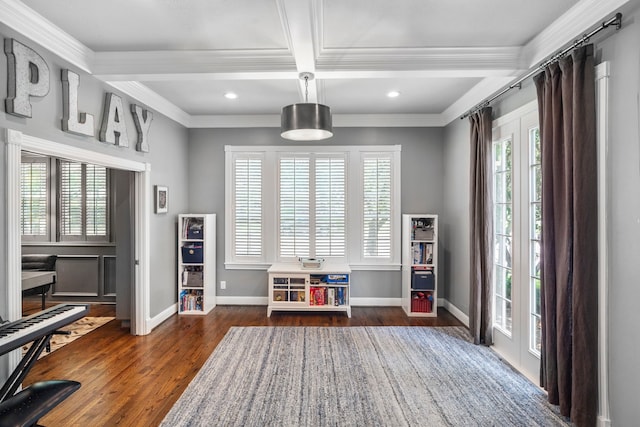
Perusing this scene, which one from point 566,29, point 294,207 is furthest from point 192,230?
point 566,29

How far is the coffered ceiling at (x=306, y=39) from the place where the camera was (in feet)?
7.38

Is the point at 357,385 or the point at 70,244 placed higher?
the point at 70,244

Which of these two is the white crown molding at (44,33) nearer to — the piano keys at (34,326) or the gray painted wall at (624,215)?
the piano keys at (34,326)

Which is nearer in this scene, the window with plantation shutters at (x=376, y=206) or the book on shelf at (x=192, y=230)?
the book on shelf at (x=192, y=230)

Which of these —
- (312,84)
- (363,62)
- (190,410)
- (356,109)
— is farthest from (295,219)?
(190,410)

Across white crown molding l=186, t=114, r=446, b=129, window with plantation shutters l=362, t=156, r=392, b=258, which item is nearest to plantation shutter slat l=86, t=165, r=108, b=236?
white crown molding l=186, t=114, r=446, b=129

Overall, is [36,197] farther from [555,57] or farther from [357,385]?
[555,57]

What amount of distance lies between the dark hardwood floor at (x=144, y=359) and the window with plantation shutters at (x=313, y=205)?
0.84 metres

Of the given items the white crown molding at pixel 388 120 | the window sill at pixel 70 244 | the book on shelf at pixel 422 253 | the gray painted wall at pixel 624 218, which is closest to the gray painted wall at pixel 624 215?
the gray painted wall at pixel 624 218

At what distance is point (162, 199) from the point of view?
425 centimetres

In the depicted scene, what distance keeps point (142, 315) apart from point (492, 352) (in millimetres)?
3836

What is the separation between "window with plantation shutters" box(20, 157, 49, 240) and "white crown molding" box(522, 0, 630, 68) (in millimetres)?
6498

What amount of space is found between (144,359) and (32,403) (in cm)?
147

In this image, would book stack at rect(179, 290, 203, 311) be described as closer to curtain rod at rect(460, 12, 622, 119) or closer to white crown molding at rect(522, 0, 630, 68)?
curtain rod at rect(460, 12, 622, 119)
